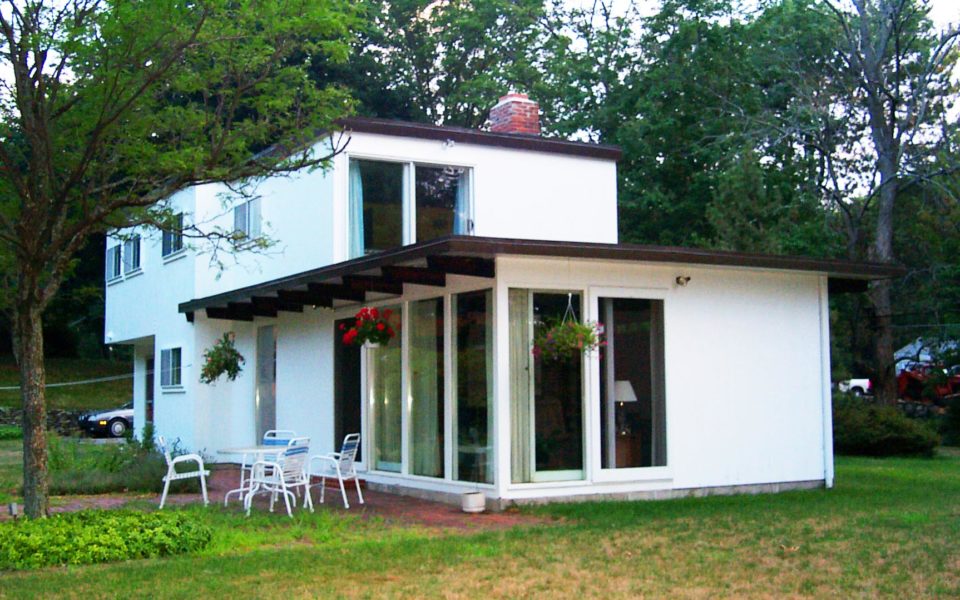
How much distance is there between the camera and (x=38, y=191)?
363 inches

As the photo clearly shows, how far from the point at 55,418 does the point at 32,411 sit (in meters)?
24.8

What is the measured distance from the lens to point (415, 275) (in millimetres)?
12102

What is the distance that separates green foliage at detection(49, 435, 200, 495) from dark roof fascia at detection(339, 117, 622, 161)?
17.3 ft

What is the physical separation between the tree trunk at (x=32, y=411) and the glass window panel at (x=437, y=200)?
22.4ft

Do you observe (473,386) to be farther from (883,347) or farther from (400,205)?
(883,347)

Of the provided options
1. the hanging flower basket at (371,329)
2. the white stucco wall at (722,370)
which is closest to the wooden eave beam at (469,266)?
the white stucco wall at (722,370)

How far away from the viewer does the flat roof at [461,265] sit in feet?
34.7

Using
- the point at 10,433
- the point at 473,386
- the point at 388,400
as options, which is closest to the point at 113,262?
the point at 10,433

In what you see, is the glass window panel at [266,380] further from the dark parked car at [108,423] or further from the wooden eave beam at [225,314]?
the dark parked car at [108,423]

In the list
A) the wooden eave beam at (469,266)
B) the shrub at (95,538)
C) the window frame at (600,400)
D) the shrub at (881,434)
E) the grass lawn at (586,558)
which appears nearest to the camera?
the grass lawn at (586,558)

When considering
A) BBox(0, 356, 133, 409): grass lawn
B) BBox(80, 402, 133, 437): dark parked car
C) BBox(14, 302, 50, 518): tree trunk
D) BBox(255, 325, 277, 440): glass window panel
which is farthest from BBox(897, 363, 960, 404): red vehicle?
BBox(0, 356, 133, 409): grass lawn

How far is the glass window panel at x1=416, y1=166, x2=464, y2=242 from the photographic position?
15.2 metres

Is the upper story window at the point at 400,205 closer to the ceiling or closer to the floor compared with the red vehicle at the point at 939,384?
closer to the ceiling

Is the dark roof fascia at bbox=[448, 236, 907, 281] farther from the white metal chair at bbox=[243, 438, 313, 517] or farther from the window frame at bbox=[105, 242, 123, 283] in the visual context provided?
the window frame at bbox=[105, 242, 123, 283]
